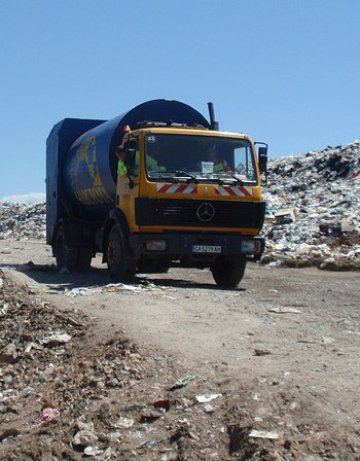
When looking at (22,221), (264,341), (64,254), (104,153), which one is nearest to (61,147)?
(64,254)

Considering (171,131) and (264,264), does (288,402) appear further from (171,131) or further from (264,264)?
(264,264)

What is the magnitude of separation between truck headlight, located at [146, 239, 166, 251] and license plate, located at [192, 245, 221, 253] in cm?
45

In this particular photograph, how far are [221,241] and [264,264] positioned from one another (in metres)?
5.83

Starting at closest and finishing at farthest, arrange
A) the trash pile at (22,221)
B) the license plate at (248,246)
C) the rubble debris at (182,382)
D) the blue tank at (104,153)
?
the rubble debris at (182,382) < the license plate at (248,246) < the blue tank at (104,153) < the trash pile at (22,221)

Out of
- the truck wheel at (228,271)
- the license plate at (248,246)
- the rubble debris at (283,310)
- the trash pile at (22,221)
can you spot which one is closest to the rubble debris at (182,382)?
the rubble debris at (283,310)

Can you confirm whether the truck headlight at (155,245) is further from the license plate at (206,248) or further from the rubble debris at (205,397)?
the rubble debris at (205,397)

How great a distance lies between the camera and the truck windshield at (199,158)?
11.7 meters

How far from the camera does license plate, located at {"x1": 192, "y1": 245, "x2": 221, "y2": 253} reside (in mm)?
11781

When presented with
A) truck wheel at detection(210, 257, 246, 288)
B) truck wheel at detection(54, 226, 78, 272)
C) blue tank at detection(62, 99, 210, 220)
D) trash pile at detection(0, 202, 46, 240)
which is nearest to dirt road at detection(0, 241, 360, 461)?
truck wheel at detection(210, 257, 246, 288)

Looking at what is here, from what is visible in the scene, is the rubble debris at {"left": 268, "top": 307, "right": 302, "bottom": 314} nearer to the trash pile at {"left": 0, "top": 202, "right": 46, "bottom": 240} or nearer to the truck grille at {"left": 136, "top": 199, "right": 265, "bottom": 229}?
the truck grille at {"left": 136, "top": 199, "right": 265, "bottom": 229}

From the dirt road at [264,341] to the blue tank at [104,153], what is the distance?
1837 millimetres

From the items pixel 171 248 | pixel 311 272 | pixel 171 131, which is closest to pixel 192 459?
pixel 171 248

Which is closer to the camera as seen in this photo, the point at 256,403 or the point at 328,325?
the point at 256,403

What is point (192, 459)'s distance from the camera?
511 cm
